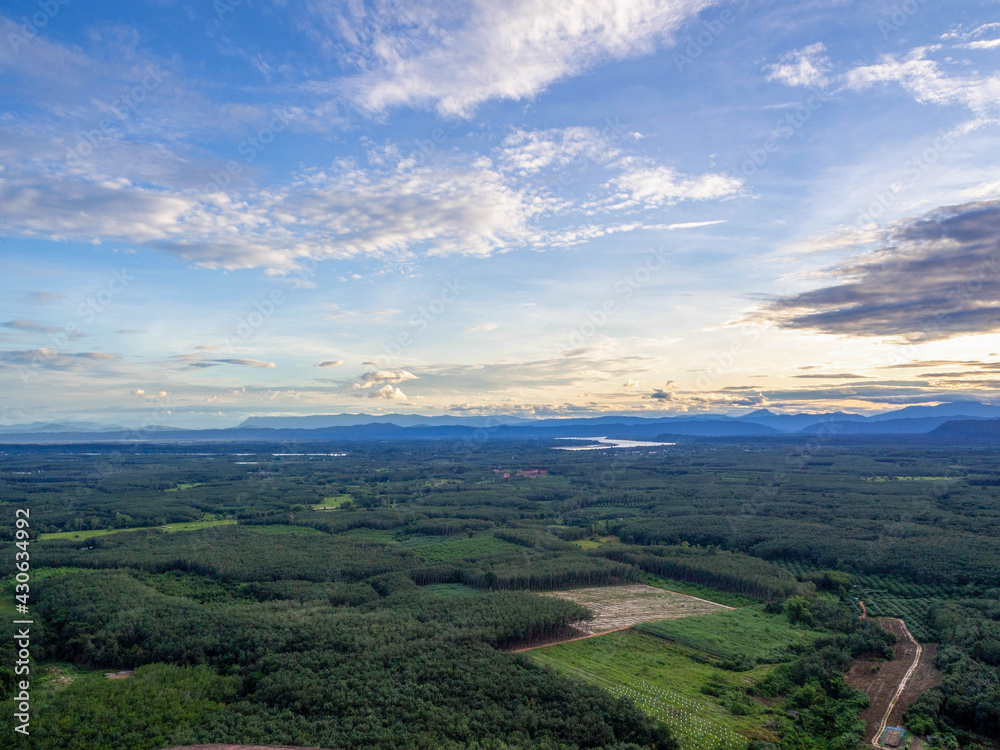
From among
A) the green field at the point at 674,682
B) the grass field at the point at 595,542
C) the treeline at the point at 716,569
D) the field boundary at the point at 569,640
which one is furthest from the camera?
the grass field at the point at 595,542

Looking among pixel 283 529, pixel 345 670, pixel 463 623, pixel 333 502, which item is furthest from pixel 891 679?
pixel 333 502

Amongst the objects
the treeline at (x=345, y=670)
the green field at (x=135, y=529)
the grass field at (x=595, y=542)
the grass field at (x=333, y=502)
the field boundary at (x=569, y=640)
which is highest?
the treeline at (x=345, y=670)

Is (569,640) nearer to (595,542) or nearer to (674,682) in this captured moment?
(674,682)

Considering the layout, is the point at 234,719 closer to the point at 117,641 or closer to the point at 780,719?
the point at 117,641

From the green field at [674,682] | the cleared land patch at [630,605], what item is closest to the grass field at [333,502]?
the cleared land patch at [630,605]

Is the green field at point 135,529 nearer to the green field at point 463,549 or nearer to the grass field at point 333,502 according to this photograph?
the grass field at point 333,502

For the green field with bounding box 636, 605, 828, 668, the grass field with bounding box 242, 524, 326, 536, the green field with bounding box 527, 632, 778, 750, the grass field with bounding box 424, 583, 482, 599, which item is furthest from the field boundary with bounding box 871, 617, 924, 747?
the grass field with bounding box 242, 524, 326, 536
